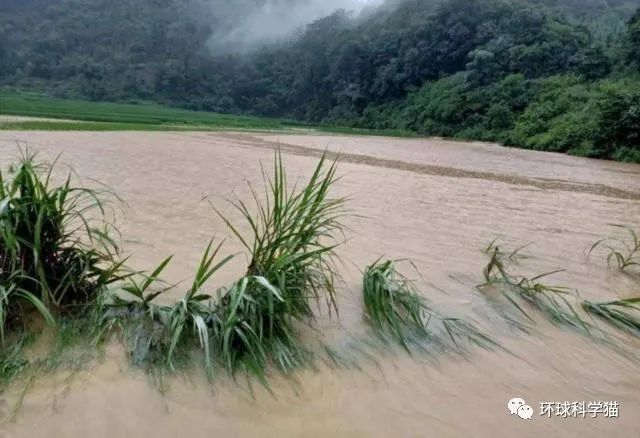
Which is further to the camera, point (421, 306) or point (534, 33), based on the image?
point (534, 33)

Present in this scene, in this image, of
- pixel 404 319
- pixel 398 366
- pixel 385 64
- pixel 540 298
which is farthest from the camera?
pixel 385 64

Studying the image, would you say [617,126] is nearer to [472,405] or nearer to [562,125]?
[562,125]

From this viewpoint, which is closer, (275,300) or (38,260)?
(38,260)

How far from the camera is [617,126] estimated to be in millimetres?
17281

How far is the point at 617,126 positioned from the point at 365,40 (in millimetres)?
40898

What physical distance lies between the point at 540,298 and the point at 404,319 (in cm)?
110

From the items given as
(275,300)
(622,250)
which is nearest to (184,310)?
(275,300)

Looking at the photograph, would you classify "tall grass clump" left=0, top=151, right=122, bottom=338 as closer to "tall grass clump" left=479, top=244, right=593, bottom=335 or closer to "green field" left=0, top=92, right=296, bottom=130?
"tall grass clump" left=479, top=244, right=593, bottom=335

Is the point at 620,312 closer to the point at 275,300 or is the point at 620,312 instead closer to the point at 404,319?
the point at 404,319

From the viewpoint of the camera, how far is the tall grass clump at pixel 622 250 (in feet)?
13.4

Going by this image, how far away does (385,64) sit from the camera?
163 ft

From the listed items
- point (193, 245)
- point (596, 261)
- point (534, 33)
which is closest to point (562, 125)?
point (534, 33)

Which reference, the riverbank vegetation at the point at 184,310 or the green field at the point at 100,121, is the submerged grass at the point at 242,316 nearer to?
the riverbank vegetation at the point at 184,310

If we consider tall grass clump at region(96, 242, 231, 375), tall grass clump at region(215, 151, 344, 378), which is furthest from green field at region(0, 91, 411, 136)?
tall grass clump at region(215, 151, 344, 378)
